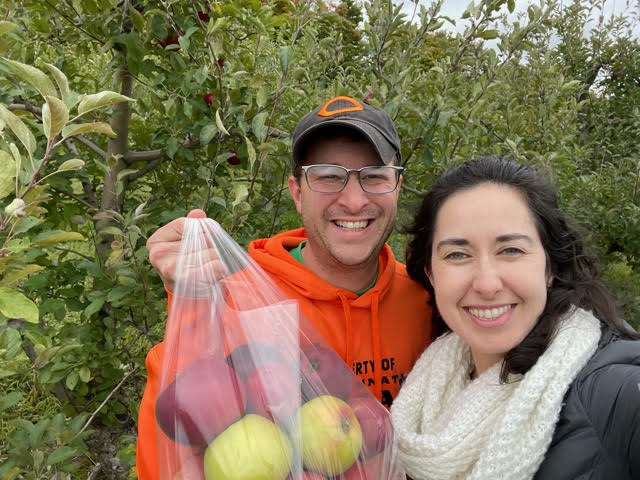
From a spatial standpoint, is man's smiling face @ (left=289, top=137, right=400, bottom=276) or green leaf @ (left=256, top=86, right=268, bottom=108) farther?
green leaf @ (left=256, top=86, right=268, bottom=108)

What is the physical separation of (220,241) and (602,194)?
131 inches

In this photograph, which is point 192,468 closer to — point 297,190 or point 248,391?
point 248,391

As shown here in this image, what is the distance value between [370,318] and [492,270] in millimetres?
506

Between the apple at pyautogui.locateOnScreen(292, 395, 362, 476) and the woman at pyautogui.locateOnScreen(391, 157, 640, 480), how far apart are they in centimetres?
24

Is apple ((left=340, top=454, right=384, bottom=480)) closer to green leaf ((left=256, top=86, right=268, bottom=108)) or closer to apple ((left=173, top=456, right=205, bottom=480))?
apple ((left=173, top=456, right=205, bottom=480))

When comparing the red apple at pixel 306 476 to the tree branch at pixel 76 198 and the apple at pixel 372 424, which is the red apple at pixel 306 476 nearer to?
the apple at pixel 372 424

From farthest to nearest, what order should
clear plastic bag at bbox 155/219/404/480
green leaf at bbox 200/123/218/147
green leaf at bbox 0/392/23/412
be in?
1. green leaf at bbox 200/123/218/147
2. green leaf at bbox 0/392/23/412
3. clear plastic bag at bbox 155/219/404/480

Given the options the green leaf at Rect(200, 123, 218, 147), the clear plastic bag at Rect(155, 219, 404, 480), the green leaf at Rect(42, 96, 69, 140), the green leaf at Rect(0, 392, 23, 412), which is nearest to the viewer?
the green leaf at Rect(42, 96, 69, 140)

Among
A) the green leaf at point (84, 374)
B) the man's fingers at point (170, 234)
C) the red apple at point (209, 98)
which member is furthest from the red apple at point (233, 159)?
the green leaf at point (84, 374)

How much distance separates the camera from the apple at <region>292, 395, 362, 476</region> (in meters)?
1.04

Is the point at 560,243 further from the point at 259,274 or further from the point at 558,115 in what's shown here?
the point at 558,115

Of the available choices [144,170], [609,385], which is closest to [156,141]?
[144,170]

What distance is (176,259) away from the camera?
129 centimetres

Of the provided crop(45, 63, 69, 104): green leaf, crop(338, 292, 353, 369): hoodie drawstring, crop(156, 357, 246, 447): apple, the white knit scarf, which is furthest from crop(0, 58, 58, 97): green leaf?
the white knit scarf
